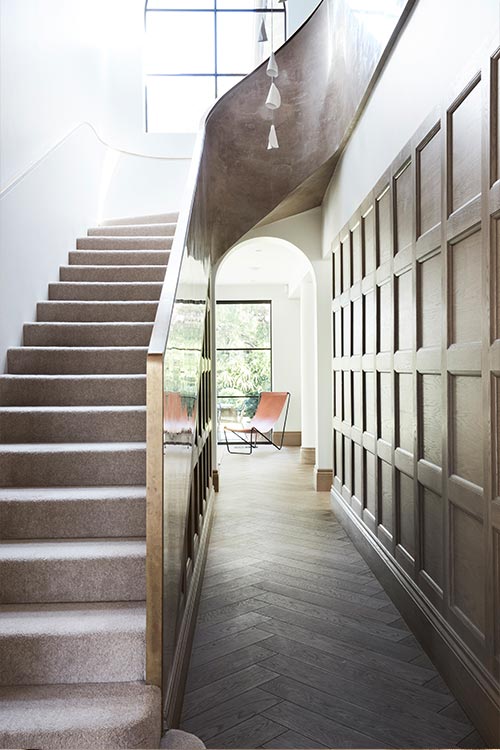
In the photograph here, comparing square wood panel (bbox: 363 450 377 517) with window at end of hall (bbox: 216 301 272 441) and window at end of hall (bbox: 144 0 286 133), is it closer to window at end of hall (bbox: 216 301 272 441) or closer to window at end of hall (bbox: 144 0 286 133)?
window at end of hall (bbox: 144 0 286 133)

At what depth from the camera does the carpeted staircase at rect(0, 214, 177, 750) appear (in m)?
1.88

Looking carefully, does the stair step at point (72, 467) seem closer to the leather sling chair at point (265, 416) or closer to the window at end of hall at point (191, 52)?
the window at end of hall at point (191, 52)

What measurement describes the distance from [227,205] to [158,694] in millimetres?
3821

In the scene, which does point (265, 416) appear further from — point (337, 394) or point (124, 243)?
point (124, 243)

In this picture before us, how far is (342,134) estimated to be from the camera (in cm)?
430

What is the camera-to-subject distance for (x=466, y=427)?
2232mm

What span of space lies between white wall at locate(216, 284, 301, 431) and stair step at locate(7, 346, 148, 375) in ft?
24.9

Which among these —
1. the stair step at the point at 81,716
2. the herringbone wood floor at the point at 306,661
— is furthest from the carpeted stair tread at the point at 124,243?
the stair step at the point at 81,716

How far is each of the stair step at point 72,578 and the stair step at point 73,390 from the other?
1.13m

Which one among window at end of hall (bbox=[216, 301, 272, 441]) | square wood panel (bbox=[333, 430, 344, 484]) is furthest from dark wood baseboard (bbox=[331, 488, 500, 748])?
window at end of hall (bbox=[216, 301, 272, 441])

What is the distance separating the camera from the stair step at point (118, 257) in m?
4.66

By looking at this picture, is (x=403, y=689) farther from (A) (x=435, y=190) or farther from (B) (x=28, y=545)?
(A) (x=435, y=190)

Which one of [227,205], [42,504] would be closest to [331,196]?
[227,205]

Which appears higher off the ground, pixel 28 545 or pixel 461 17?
pixel 461 17
